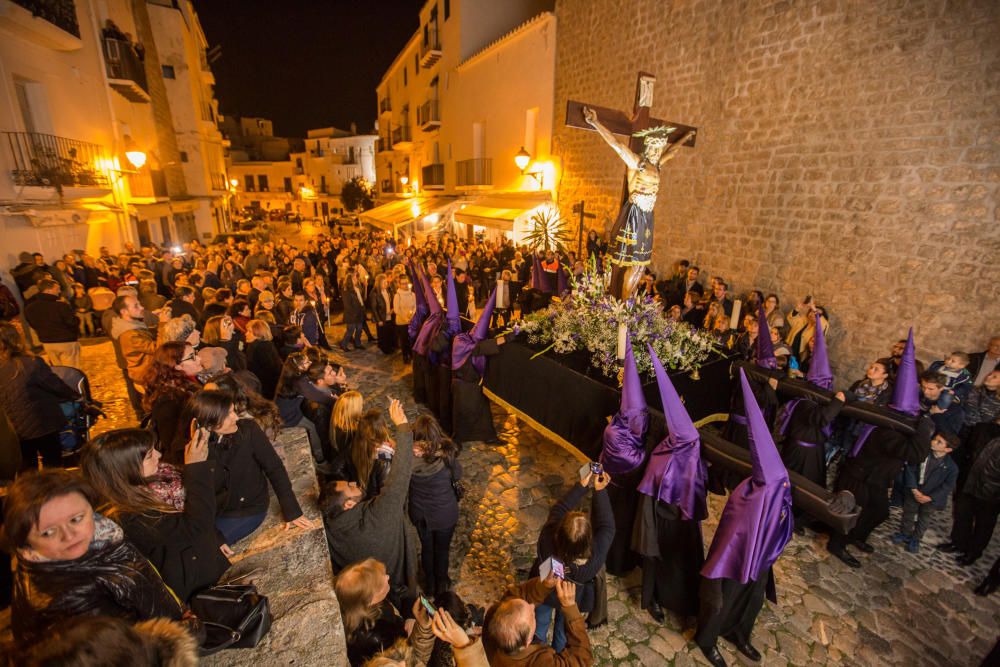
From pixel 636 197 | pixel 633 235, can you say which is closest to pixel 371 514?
pixel 633 235

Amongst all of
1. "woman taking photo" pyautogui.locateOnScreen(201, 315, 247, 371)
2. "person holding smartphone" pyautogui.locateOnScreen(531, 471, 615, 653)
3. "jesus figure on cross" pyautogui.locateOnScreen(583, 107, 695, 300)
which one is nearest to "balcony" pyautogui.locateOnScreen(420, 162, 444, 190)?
"jesus figure on cross" pyautogui.locateOnScreen(583, 107, 695, 300)

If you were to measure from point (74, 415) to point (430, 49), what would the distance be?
868 inches

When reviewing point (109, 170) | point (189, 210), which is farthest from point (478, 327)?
point (189, 210)

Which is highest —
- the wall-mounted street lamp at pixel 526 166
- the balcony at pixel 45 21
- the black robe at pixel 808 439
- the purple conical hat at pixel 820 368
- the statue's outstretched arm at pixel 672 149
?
the balcony at pixel 45 21

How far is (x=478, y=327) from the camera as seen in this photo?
5.66 m

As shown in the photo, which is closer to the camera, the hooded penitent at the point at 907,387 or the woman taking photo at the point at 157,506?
the woman taking photo at the point at 157,506

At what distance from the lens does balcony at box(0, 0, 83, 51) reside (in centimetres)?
858

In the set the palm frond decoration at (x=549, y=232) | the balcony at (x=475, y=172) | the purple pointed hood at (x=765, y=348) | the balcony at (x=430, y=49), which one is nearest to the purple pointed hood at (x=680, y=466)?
the purple pointed hood at (x=765, y=348)

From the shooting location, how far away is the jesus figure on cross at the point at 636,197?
16.0 ft

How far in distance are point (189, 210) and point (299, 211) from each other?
32791 mm

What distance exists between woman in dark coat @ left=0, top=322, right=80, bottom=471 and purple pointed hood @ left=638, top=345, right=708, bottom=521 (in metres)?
5.00

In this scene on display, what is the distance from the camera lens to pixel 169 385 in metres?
3.27

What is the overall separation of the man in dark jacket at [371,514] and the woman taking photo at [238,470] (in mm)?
255

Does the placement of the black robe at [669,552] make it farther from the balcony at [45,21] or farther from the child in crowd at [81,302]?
the balcony at [45,21]
